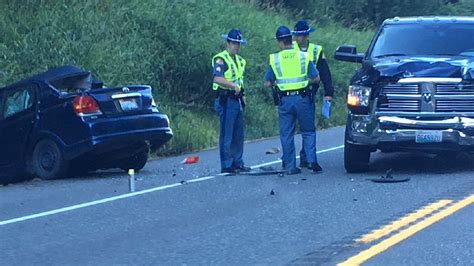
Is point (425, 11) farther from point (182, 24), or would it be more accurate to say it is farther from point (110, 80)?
point (110, 80)

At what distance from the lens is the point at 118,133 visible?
1529cm

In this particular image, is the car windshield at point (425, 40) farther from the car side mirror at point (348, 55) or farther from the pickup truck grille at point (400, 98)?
the pickup truck grille at point (400, 98)

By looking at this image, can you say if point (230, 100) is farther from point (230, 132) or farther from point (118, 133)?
point (118, 133)

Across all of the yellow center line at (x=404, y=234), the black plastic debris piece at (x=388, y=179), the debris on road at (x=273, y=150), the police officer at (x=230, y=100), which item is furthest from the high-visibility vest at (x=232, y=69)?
the yellow center line at (x=404, y=234)

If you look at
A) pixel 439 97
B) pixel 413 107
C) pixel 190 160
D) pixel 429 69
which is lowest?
pixel 190 160

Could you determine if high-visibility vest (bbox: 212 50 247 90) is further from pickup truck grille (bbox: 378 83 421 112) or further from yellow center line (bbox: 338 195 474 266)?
yellow center line (bbox: 338 195 474 266)

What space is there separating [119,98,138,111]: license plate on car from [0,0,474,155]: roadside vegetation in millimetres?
4115

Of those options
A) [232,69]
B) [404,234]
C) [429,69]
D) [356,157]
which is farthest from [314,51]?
[404,234]

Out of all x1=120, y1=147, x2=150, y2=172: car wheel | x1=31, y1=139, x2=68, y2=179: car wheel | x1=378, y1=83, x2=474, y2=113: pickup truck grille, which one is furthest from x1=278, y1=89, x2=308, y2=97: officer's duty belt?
x1=31, y1=139, x2=68, y2=179: car wheel

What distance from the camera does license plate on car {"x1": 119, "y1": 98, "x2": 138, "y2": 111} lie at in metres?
15.6

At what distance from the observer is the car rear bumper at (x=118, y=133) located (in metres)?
15.1

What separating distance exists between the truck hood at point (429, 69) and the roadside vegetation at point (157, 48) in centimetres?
654

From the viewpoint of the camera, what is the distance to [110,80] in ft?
69.5

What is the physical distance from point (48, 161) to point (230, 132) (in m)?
2.54
